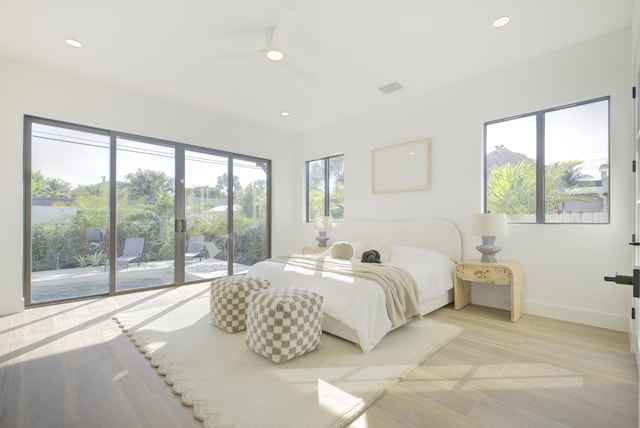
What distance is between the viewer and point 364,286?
255 cm

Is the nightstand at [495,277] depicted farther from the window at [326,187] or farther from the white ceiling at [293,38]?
the window at [326,187]

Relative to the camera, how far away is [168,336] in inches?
106

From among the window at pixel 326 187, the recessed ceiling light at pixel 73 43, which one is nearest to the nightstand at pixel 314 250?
the window at pixel 326 187

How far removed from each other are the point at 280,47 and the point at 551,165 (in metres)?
3.19

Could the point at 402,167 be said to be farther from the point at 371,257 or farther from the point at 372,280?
the point at 372,280

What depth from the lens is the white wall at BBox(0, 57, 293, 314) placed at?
3379 millimetres

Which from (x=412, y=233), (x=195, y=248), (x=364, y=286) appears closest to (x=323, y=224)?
(x=412, y=233)

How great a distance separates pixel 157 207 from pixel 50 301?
1.71 meters

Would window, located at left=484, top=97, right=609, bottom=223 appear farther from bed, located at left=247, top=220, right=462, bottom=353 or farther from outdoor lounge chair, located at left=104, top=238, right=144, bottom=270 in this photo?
outdoor lounge chair, located at left=104, top=238, right=144, bottom=270

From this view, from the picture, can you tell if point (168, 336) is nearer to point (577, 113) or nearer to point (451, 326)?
point (451, 326)

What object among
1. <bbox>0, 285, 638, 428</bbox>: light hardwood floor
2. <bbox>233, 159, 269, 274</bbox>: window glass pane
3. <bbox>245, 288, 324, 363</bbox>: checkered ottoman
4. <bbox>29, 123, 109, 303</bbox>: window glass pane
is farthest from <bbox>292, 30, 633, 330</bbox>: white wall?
<bbox>29, 123, 109, 303</bbox>: window glass pane

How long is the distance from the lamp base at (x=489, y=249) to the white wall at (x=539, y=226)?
0.29 metres

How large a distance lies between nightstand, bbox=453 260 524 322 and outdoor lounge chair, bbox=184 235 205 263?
393 cm

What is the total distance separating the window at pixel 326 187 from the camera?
561 cm
